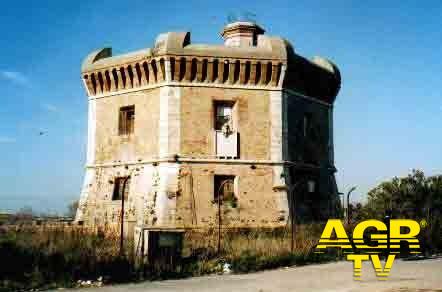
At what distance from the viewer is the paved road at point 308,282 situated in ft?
28.1

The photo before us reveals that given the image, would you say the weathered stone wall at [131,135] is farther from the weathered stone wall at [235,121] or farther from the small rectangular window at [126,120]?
the weathered stone wall at [235,121]

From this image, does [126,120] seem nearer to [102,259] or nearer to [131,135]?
[131,135]

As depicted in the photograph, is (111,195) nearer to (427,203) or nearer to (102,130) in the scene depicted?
(102,130)

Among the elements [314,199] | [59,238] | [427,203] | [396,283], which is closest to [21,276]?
[59,238]

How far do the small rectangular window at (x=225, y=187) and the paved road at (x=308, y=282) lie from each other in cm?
600

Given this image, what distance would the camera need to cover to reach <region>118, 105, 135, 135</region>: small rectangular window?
18578 mm

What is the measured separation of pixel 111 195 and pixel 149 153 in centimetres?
223

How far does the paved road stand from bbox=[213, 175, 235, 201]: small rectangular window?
5997mm

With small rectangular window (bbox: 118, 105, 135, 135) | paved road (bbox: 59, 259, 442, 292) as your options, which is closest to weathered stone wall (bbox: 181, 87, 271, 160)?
small rectangular window (bbox: 118, 105, 135, 135)

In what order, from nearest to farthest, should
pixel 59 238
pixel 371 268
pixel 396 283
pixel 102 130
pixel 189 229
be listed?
pixel 396 283, pixel 371 268, pixel 59 238, pixel 189 229, pixel 102 130

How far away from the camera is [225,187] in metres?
17.2

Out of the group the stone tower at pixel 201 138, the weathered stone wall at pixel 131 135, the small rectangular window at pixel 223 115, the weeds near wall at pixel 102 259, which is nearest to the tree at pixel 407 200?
the stone tower at pixel 201 138

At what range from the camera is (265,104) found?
1764cm

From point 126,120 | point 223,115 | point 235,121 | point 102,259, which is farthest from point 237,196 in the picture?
point 102,259
